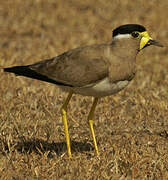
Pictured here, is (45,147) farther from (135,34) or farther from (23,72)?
(135,34)

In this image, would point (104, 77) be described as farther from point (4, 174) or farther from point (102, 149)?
point (4, 174)

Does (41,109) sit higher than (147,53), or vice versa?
(147,53)

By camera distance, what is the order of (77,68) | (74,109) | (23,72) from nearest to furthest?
1. (77,68)
2. (23,72)
3. (74,109)

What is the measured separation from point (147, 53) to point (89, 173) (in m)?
5.24

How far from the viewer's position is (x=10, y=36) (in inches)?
376

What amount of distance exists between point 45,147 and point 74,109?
119 centimetres

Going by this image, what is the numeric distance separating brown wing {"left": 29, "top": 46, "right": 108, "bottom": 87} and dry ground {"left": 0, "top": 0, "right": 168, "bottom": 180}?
0.80 m

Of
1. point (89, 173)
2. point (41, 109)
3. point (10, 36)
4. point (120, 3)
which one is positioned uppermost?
point (120, 3)

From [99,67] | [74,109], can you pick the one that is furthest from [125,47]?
[74,109]

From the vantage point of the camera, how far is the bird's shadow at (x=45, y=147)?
16.1 ft

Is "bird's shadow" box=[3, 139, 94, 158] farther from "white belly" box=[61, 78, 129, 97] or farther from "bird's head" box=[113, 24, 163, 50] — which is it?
"bird's head" box=[113, 24, 163, 50]

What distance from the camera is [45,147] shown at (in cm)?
507

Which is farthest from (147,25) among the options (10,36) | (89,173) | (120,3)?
(89,173)

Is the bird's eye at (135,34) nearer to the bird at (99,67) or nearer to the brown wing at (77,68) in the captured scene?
the bird at (99,67)
